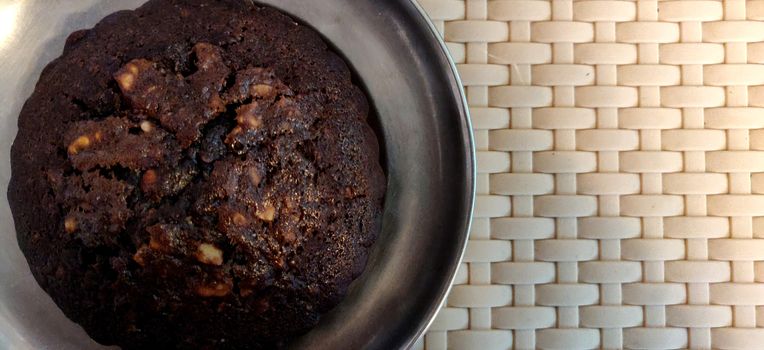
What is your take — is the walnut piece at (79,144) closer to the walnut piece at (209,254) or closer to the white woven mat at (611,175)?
the walnut piece at (209,254)

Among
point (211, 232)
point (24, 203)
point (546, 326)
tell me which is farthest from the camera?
point (546, 326)

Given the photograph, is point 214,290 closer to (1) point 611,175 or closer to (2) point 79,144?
(2) point 79,144

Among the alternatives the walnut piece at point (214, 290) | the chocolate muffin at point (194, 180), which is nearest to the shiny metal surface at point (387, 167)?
the chocolate muffin at point (194, 180)

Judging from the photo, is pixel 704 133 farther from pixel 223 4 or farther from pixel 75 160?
pixel 75 160

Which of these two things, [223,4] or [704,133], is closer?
[223,4]

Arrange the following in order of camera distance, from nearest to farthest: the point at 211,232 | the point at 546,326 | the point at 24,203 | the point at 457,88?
the point at 211,232 → the point at 24,203 → the point at 457,88 → the point at 546,326

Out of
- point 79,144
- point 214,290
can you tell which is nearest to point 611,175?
point 214,290

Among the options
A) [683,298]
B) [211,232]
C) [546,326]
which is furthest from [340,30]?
[683,298]
